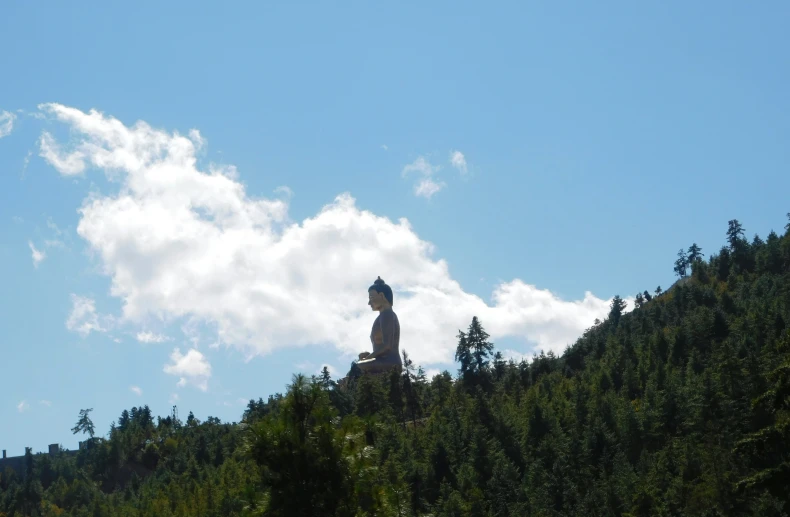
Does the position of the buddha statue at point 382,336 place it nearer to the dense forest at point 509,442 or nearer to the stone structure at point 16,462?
the dense forest at point 509,442

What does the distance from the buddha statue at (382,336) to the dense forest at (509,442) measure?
7.48 ft

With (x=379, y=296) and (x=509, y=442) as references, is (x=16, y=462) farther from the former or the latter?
(x=509, y=442)

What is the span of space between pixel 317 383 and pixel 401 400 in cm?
5342

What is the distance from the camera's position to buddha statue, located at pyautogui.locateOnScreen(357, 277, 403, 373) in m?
77.5

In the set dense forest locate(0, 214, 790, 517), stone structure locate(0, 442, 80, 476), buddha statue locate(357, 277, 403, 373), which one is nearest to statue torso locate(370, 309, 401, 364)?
buddha statue locate(357, 277, 403, 373)

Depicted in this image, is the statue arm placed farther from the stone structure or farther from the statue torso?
the stone structure

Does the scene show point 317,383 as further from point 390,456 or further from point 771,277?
point 771,277

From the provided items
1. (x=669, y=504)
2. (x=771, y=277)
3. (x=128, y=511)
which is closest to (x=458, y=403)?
(x=128, y=511)

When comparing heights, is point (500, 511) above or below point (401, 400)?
below

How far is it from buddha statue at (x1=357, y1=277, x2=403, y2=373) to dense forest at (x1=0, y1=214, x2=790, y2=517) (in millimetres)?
2280

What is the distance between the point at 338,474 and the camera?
14.5 m

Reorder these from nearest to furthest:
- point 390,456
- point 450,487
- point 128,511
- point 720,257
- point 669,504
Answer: point 669,504, point 450,487, point 390,456, point 128,511, point 720,257

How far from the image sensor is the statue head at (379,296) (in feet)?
261

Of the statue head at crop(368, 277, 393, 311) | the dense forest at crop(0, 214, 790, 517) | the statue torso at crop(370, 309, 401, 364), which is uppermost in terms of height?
the statue head at crop(368, 277, 393, 311)
